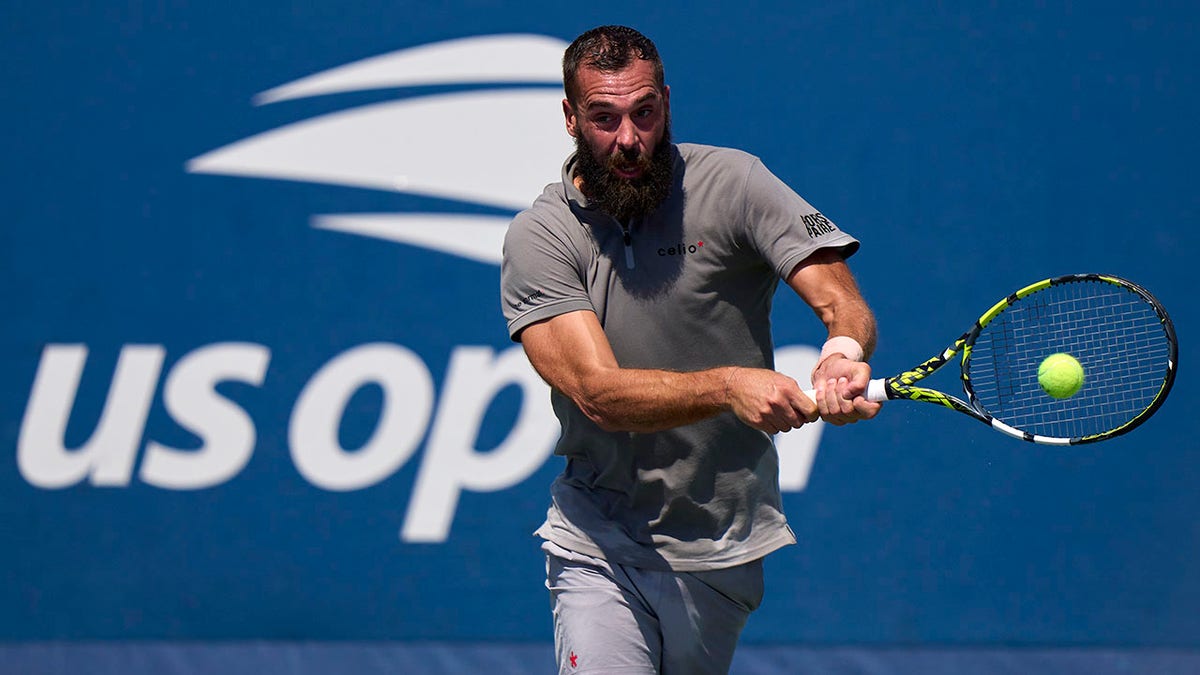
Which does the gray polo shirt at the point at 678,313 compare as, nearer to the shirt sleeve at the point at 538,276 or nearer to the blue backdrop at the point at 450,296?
the shirt sleeve at the point at 538,276

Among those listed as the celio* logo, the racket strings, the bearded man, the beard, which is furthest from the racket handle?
the racket strings

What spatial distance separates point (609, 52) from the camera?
296 cm

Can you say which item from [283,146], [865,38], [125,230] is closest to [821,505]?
[865,38]

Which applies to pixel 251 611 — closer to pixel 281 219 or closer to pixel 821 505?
pixel 281 219

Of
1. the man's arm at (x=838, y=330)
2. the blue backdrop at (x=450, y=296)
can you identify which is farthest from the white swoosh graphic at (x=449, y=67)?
the man's arm at (x=838, y=330)

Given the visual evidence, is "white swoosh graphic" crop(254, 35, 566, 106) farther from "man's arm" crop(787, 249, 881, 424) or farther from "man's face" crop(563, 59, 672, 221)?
"man's arm" crop(787, 249, 881, 424)

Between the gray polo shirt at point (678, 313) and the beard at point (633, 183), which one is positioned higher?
the beard at point (633, 183)

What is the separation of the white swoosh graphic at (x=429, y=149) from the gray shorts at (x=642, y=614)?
2.11 metres

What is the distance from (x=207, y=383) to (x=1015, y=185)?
299 centimetres

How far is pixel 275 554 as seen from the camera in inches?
196

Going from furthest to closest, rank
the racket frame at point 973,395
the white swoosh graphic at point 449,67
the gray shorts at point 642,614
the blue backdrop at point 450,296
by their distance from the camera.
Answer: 1. the white swoosh graphic at point 449,67
2. the blue backdrop at point 450,296
3. the gray shorts at point 642,614
4. the racket frame at point 973,395

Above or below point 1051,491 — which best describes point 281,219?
above

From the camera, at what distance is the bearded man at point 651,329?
2936 millimetres

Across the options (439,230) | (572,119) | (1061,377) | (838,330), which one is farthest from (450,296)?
(1061,377)
